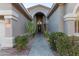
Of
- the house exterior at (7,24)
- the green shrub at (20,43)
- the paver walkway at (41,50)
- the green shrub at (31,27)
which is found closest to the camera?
the paver walkway at (41,50)

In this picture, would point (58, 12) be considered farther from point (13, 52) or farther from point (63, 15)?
point (13, 52)

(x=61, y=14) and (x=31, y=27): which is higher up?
(x=61, y=14)

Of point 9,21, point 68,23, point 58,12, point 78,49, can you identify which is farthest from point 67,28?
point 78,49

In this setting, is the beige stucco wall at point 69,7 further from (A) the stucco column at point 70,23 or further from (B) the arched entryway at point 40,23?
(B) the arched entryway at point 40,23

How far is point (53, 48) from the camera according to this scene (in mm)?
6027

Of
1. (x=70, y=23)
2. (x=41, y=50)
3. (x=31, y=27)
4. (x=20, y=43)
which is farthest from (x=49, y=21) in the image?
(x=20, y=43)

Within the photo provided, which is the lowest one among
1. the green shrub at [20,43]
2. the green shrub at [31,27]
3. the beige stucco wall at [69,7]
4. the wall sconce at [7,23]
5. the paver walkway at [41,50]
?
the paver walkway at [41,50]

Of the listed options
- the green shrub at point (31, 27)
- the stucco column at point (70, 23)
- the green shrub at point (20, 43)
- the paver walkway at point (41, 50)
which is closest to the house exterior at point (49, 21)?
the stucco column at point (70, 23)

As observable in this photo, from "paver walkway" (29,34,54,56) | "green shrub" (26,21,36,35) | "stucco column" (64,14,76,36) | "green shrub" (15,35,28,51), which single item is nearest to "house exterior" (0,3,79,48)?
"stucco column" (64,14,76,36)

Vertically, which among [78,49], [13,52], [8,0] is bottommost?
[13,52]

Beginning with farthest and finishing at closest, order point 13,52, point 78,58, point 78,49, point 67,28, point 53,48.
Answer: point 67,28 → point 53,48 → point 13,52 → point 78,49 → point 78,58

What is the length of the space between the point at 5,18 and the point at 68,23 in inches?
81.9

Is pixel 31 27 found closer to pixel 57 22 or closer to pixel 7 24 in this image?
pixel 57 22

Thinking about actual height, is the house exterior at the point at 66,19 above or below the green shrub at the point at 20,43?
above
